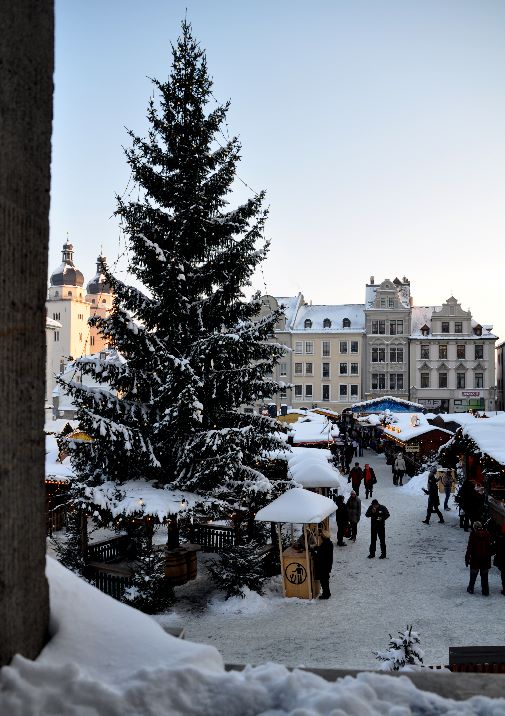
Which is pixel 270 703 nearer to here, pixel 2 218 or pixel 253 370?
pixel 2 218

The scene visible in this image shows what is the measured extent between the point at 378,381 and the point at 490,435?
1785 inches

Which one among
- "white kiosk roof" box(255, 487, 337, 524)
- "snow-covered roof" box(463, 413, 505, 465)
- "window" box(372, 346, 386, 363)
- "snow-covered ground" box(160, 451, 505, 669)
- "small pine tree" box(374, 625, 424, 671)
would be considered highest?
"window" box(372, 346, 386, 363)

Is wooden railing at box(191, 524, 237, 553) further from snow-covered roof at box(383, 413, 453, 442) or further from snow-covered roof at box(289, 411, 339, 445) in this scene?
snow-covered roof at box(383, 413, 453, 442)

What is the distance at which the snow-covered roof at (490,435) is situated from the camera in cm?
1471

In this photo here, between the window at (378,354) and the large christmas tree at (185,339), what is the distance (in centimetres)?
4879

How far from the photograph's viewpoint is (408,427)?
31.0 metres

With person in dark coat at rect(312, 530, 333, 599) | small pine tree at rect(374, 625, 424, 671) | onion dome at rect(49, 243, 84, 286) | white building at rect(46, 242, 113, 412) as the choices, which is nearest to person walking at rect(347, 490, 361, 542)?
person in dark coat at rect(312, 530, 333, 599)

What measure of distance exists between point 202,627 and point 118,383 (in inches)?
188

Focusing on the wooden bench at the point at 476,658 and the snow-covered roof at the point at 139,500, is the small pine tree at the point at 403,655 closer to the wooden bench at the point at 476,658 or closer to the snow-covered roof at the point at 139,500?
the wooden bench at the point at 476,658

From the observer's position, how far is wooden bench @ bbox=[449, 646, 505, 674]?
21.0 ft

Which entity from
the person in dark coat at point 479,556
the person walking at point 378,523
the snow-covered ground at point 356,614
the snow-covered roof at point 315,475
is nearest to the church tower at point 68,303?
the snow-covered roof at point 315,475

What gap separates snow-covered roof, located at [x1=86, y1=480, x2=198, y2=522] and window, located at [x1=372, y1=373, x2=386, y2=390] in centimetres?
5090

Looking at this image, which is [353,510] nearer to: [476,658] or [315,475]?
[315,475]

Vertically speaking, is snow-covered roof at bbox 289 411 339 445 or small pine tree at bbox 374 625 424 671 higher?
snow-covered roof at bbox 289 411 339 445
